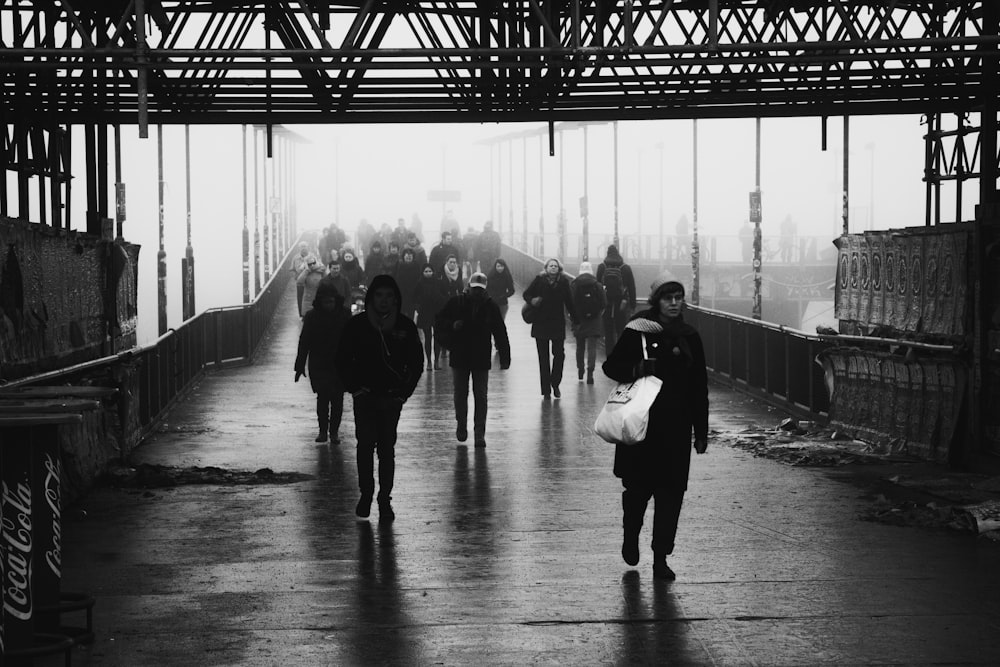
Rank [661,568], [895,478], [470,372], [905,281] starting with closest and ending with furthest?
[661,568], [895,478], [905,281], [470,372]

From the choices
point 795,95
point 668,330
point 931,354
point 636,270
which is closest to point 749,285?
point 636,270

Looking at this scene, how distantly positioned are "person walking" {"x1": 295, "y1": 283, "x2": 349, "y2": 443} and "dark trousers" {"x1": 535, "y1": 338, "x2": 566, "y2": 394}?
16.8ft

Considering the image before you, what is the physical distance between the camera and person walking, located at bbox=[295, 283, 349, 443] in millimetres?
17141

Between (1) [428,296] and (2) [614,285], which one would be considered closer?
(1) [428,296]

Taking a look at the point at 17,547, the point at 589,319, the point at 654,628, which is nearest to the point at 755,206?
the point at 589,319

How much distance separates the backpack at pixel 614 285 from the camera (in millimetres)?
26531

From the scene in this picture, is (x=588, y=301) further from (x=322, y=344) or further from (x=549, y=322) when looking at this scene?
(x=322, y=344)

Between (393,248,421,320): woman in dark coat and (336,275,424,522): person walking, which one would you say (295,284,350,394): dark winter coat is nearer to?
(336,275,424,522): person walking

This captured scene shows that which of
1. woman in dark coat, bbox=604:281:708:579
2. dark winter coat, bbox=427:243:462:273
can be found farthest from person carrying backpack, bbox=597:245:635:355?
woman in dark coat, bbox=604:281:708:579

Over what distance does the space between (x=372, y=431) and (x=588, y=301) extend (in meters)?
12.4

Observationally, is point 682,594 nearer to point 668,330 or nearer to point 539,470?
point 668,330

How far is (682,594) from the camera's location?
9133 millimetres

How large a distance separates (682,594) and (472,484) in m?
5.03

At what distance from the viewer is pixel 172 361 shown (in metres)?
21.3
